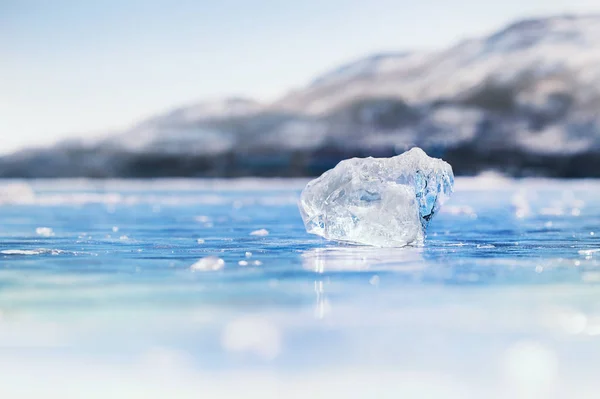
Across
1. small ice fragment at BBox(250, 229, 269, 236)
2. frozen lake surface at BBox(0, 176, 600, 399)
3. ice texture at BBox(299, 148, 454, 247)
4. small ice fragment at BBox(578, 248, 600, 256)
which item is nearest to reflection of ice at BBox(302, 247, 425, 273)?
frozen lake surface at BBox(0, 176, 600, 399)

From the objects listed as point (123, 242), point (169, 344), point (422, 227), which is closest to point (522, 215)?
point (422, 227)

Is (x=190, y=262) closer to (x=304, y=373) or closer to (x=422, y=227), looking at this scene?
(x=422, y=227)

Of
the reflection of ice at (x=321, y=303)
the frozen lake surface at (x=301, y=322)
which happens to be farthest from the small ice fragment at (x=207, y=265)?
the reflection of ice at (x=321, y=303)

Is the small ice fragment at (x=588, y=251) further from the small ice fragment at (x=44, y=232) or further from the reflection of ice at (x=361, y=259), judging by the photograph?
the small ice fragment at (x=44, y=232)

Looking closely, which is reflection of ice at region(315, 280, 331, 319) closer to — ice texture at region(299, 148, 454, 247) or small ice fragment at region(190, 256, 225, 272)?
small ice fragment at region(190, 256, 225, 272)

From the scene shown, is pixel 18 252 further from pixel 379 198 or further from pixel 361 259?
pixel 379 198

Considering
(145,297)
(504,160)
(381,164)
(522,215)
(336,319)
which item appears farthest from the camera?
(504,160)
